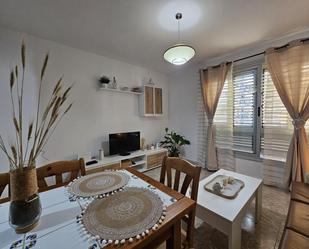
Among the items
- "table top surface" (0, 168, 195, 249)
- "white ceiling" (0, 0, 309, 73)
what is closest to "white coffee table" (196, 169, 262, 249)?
"table top surface" (0, 168, 195, 249)

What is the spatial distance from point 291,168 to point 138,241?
8.94 ft

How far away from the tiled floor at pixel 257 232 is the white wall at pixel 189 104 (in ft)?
3.11

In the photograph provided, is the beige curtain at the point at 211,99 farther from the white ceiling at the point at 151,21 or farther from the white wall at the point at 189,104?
the white ceiling at the point at 151,21

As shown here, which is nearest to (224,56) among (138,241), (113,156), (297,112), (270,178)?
(297,112)

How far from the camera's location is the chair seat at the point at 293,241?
98 cm

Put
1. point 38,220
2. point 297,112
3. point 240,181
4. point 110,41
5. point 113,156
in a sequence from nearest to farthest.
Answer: point 38,220 → point 240,181 → point 297,112 → point 110,41 → point 113,156

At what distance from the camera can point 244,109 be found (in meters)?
2.95

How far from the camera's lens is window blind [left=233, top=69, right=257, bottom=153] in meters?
2.85

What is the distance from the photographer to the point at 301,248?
0.96m

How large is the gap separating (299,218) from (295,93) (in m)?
1.82

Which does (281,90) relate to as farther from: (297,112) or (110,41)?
(110,41)

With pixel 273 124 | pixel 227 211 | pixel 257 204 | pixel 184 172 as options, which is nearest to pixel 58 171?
pixel 184 172

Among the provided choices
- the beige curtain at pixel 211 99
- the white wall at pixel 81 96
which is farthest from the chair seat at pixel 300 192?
the white wall at pixel 81 96

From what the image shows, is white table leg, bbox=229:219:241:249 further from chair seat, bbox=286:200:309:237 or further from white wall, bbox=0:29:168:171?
white wall, bbox=0:29:168:171
